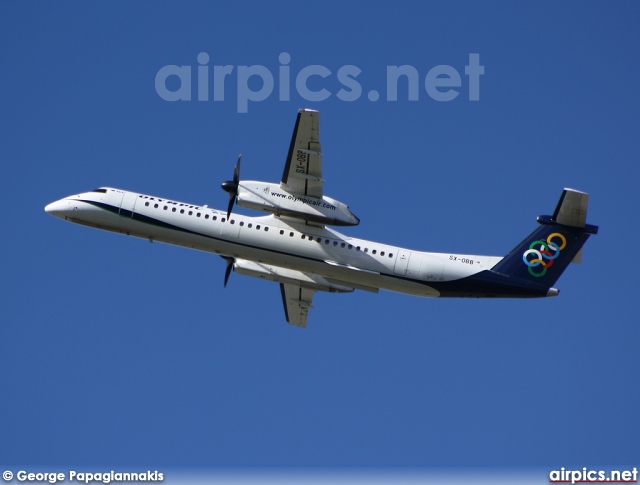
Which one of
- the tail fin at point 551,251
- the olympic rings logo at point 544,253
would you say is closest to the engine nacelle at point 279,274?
the tail fin at point 551,251

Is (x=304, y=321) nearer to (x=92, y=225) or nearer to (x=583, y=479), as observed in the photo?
(x=92, y=225)

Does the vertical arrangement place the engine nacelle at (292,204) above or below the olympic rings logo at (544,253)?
above

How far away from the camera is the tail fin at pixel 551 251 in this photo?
37.4 metres

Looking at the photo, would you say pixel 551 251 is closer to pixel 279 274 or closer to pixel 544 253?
pixel 544 253

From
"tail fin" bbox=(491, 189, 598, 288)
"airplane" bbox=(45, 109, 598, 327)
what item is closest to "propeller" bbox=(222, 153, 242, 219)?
"airplane" bbox=(45, 109, 598, 327)

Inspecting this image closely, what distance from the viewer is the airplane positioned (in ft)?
122

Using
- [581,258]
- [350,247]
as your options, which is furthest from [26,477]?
[581,258]

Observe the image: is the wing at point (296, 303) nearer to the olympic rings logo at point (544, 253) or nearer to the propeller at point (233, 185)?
the propeller at point (233, 185)

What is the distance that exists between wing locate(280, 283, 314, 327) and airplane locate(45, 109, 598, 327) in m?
4.47

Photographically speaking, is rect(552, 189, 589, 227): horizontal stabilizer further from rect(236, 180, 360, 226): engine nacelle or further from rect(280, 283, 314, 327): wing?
rect(280, 283, 314, 327): wing

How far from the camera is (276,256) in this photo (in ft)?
123

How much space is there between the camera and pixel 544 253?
37.7 metres

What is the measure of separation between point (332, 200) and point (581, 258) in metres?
9.33

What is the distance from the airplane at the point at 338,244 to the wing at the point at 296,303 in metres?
4.47
